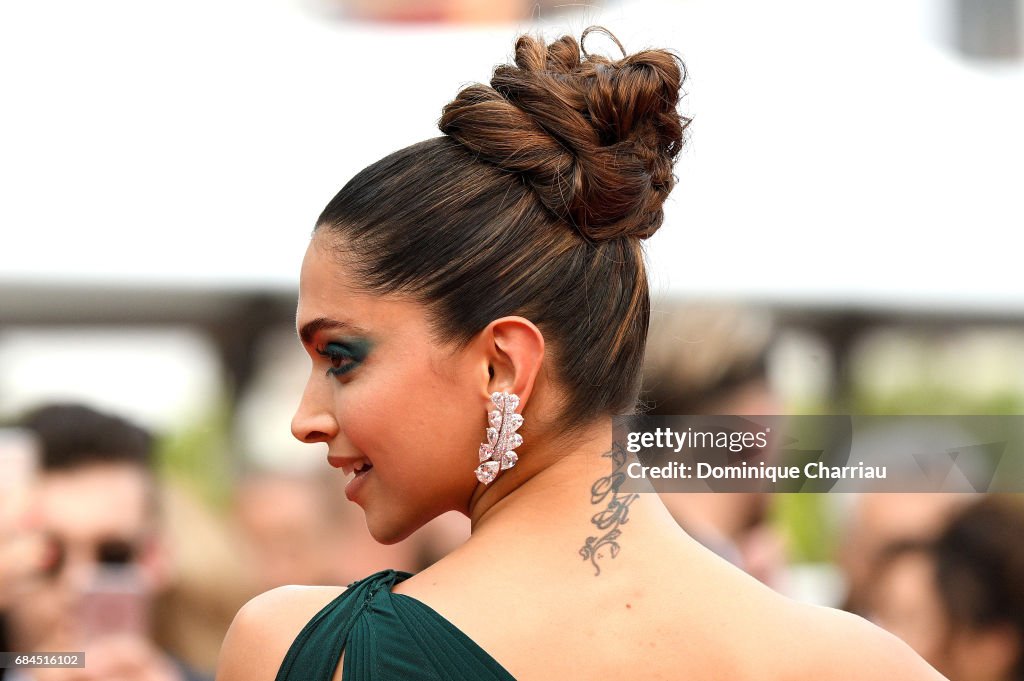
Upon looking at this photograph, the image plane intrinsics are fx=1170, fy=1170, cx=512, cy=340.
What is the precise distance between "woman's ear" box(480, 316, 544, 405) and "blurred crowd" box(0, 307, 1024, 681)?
1.87 meters

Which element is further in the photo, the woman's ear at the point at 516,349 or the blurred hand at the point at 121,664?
the blurred hand at the point at 121,664

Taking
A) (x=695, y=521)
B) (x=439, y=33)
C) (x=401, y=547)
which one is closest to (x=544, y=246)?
(x=695, y=521)

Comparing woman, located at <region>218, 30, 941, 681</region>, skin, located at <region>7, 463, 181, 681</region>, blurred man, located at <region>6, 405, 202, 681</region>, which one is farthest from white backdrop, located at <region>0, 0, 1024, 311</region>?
woman, located at <region>218, 30, 941, 681</region>

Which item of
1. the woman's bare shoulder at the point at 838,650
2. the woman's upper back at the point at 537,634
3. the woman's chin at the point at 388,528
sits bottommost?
the woman's bare shoulder at the point at 838,650

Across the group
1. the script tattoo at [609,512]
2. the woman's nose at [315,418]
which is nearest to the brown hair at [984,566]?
the script tattoo at [609,512]

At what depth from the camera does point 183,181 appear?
158 inches

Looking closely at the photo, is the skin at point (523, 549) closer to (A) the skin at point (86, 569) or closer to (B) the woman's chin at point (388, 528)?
(B) the woman's chin at point (388, 528)

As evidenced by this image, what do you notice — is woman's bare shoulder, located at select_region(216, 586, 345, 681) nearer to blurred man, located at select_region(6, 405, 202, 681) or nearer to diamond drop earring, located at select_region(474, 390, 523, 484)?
diamond drop earring, located at select_region(474, 390, 523, 484)

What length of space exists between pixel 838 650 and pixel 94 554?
8.48 feet

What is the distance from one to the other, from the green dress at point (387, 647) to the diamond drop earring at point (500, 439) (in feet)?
0.51

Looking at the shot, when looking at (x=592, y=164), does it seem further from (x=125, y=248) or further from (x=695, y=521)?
(x=125, y=248)

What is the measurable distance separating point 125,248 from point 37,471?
92cm

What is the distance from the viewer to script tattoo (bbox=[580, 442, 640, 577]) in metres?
1.03

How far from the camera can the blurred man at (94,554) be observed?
3012 millimetres
